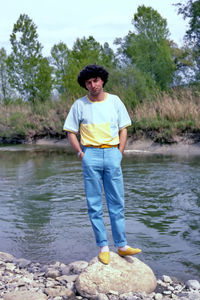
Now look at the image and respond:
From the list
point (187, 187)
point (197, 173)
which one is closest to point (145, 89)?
point (197, 173)

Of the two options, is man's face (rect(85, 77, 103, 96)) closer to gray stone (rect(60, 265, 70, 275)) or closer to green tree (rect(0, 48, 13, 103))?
gray stone (rect(60, 265, 70, 275))

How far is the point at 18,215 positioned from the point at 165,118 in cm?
1162

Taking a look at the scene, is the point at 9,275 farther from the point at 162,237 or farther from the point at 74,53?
the point at 74,53

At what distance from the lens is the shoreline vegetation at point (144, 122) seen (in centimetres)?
1747

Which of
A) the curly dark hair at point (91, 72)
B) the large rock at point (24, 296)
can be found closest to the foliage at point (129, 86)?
the curly dark hair at point (91, 72)

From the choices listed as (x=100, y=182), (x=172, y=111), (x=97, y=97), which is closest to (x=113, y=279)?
(x=100, y=182)

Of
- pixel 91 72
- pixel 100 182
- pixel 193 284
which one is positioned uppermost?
pixel 91 72

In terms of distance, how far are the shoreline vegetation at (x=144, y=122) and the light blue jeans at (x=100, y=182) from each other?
42.6 feet

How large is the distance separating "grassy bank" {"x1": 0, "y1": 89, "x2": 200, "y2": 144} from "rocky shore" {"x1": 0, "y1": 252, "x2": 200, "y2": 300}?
1270 cm

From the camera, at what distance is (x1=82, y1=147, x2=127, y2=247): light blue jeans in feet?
14.3

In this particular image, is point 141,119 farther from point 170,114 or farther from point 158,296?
point 158,296

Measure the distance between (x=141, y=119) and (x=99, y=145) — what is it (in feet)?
47.5

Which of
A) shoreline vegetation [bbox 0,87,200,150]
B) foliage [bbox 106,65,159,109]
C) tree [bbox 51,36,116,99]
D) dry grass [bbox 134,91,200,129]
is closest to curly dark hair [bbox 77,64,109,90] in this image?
shoreline vegetation [bbox 0,87,200,150]

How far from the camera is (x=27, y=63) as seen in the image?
1192 inches
